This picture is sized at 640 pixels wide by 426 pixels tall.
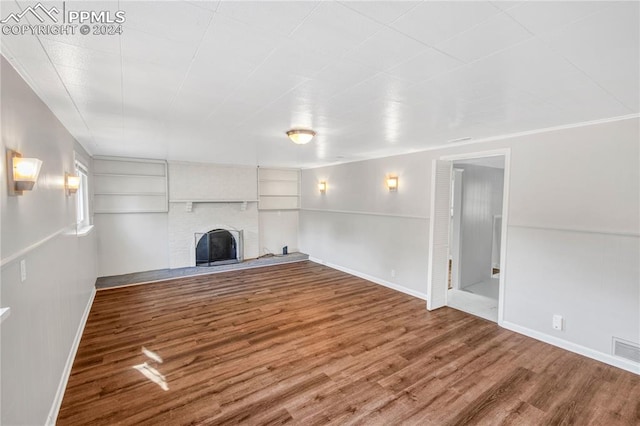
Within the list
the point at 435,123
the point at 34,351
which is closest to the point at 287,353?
the point at 34,351

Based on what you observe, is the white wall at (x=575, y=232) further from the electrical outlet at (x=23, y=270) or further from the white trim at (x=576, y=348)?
the electrical outlet at (x=23, y=270)

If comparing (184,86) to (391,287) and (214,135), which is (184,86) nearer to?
(214,135)

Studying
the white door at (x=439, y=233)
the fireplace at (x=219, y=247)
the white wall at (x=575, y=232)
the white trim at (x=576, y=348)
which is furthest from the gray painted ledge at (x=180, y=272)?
the white trim at (x=576, y=348)

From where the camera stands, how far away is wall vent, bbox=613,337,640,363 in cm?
265

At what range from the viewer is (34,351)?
5.78 feet

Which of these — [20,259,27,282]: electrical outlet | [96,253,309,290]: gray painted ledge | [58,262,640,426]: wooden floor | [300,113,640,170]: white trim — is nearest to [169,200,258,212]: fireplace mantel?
[96,253,309,290]: gray painted ledge

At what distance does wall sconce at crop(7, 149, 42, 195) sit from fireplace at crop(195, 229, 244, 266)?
16.2 feet

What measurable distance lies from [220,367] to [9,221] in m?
2.04

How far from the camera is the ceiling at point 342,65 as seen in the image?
1216 millimetres

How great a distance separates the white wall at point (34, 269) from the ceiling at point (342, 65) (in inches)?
10.5

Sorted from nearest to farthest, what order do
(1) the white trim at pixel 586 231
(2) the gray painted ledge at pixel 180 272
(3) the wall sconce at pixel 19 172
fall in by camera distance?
1. (3) the wall sconce at pixel 19 172
2. (1) the white trim at pixel 586 231
3. (2) the gray painted ledge at pixel 180 272

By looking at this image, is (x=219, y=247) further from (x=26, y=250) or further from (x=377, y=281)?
(x=26, y=250)

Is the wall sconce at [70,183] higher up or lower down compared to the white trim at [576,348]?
higher up

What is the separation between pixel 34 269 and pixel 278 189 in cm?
577
